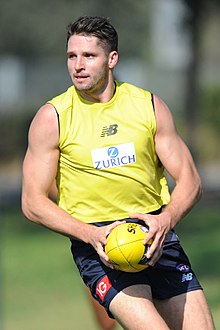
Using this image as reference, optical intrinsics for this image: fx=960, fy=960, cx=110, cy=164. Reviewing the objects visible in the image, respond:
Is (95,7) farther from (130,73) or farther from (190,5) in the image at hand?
(190,5)

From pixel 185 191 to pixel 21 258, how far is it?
402 inches

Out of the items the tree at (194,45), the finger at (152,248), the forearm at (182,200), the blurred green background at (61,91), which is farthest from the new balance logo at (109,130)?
the tree at (194,45)

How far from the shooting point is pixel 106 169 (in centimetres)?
648

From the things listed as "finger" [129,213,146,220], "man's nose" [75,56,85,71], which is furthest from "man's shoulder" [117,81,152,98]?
"finger" [129,213,146,220]

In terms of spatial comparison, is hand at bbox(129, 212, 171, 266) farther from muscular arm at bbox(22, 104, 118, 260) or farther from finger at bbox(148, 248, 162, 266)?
muscular arm at bbox(22, 104, 118, 260)

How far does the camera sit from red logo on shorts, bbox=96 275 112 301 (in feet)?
20.8

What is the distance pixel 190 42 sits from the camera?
91.5 feet

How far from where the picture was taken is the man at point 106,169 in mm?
6410

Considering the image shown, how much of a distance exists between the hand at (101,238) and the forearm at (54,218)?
61 mm

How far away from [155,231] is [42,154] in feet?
3.12

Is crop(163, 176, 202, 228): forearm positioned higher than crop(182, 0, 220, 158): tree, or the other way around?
crop(163, 176, 202, 228): forearm

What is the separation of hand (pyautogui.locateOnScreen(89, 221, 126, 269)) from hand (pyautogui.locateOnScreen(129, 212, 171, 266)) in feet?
0.56

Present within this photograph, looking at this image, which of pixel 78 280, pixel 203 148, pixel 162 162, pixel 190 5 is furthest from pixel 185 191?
pixel 203 148

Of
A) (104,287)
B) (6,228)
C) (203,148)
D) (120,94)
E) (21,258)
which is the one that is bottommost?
(203,148)
